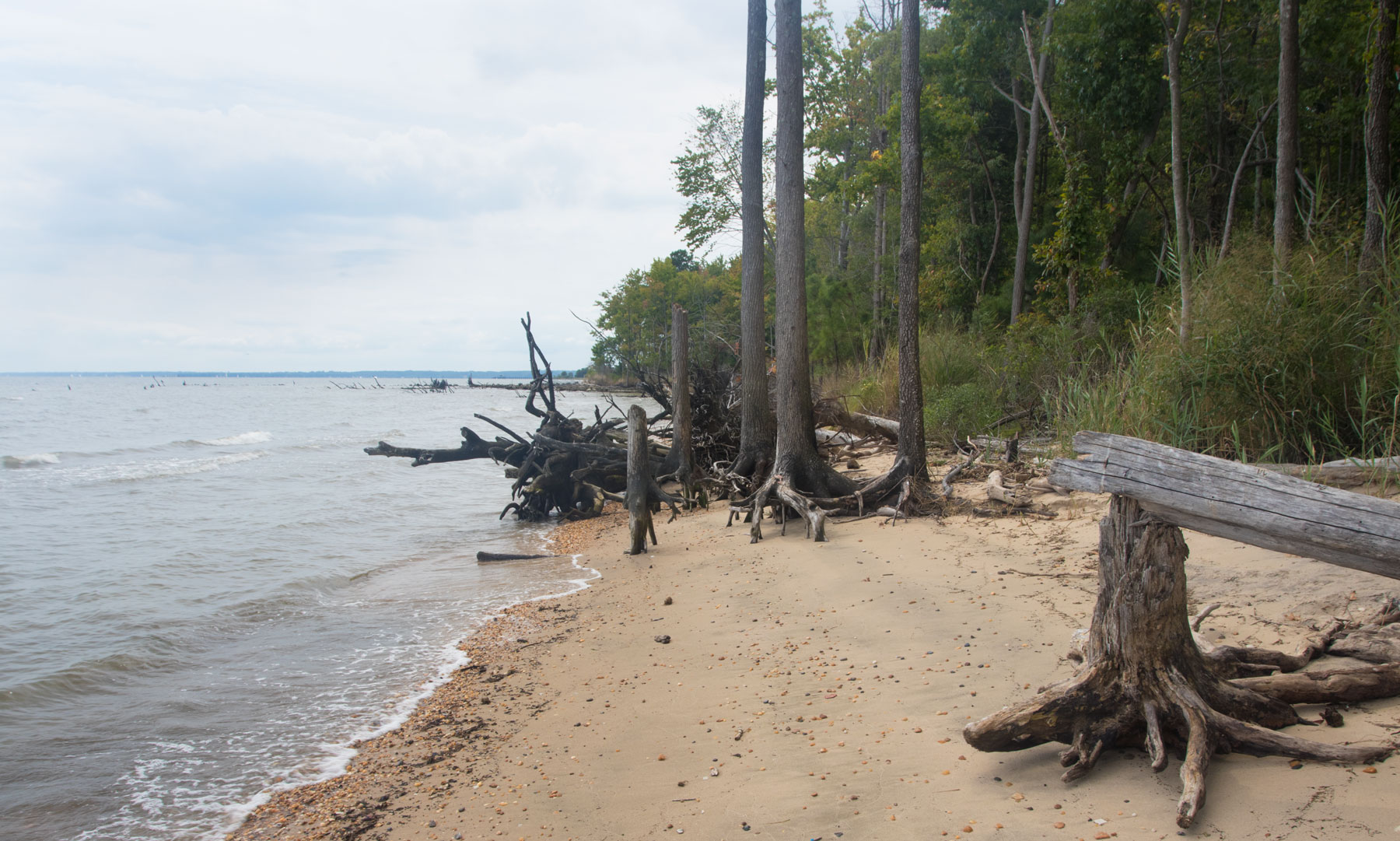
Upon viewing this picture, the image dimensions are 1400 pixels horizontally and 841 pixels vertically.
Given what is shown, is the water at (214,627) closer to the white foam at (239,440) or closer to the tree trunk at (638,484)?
the tree trunk at (638,484)

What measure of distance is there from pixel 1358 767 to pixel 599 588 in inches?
241

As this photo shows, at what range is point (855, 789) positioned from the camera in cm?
317

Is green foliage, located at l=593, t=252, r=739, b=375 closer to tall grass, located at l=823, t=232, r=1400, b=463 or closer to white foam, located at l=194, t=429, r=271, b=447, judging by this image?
white foam, located at l=194, t=429, r=271, b=447

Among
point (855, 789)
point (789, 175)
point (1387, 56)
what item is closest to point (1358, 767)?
point (855, 789)

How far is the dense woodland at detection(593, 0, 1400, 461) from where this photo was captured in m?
6.36

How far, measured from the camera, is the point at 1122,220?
62.1 feet

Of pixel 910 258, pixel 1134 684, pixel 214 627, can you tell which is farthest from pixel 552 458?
pixel 1134 684

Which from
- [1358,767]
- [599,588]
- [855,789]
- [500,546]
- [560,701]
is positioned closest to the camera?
[1358,767]

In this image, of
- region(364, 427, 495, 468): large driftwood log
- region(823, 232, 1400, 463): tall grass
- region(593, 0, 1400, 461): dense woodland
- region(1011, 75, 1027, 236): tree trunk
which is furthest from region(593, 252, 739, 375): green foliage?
region(823, 232, 1400, 463): tall grass

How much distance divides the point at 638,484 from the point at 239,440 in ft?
93.9

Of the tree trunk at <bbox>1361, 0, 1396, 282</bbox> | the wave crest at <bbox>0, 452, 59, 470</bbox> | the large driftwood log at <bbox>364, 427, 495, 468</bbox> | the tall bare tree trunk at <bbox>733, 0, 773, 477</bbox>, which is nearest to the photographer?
the tree trunk at <bbox>1361, 0, 1396, 282</bbox>

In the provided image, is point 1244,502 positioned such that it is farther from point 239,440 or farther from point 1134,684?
point 239,440

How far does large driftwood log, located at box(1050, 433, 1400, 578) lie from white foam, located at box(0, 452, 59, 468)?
93.1ft

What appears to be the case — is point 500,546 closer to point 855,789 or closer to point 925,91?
point 855,789
